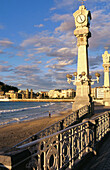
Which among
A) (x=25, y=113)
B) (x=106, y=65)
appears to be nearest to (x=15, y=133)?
(x=106, y=65)

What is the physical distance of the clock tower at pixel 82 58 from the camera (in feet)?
61.3

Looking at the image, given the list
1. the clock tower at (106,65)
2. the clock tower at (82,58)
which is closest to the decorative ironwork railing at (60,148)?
the clock tower at (82,58)

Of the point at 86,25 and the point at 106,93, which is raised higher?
the point at 86,25

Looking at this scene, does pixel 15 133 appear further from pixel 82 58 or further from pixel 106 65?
pixel 106 65

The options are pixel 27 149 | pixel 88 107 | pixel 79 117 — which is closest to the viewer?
pixel 27 149

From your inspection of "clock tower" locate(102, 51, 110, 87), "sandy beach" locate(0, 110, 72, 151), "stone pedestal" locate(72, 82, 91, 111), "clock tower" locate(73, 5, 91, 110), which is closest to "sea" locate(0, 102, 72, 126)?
"sandy beach" locate(0, 110, 72, 151)

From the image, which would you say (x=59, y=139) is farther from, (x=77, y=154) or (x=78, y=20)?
(x=78, y=20)

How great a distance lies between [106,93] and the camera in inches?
1336

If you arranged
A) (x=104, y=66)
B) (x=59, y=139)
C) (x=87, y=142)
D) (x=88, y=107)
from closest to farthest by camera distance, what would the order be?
(x=59, y=139)
(x=87, y=142)
(x=88, y=107)
(x=104, y=66)

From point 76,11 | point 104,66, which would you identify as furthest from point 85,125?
point 104,66

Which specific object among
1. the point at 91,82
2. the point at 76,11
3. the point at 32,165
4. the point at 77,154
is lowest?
the point at 77,154

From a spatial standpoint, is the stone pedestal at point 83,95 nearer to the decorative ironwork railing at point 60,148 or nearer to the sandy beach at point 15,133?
the sandy beach at point 15,133

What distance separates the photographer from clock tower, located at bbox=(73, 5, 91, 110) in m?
18.7

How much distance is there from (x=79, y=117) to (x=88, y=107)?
2.84m
